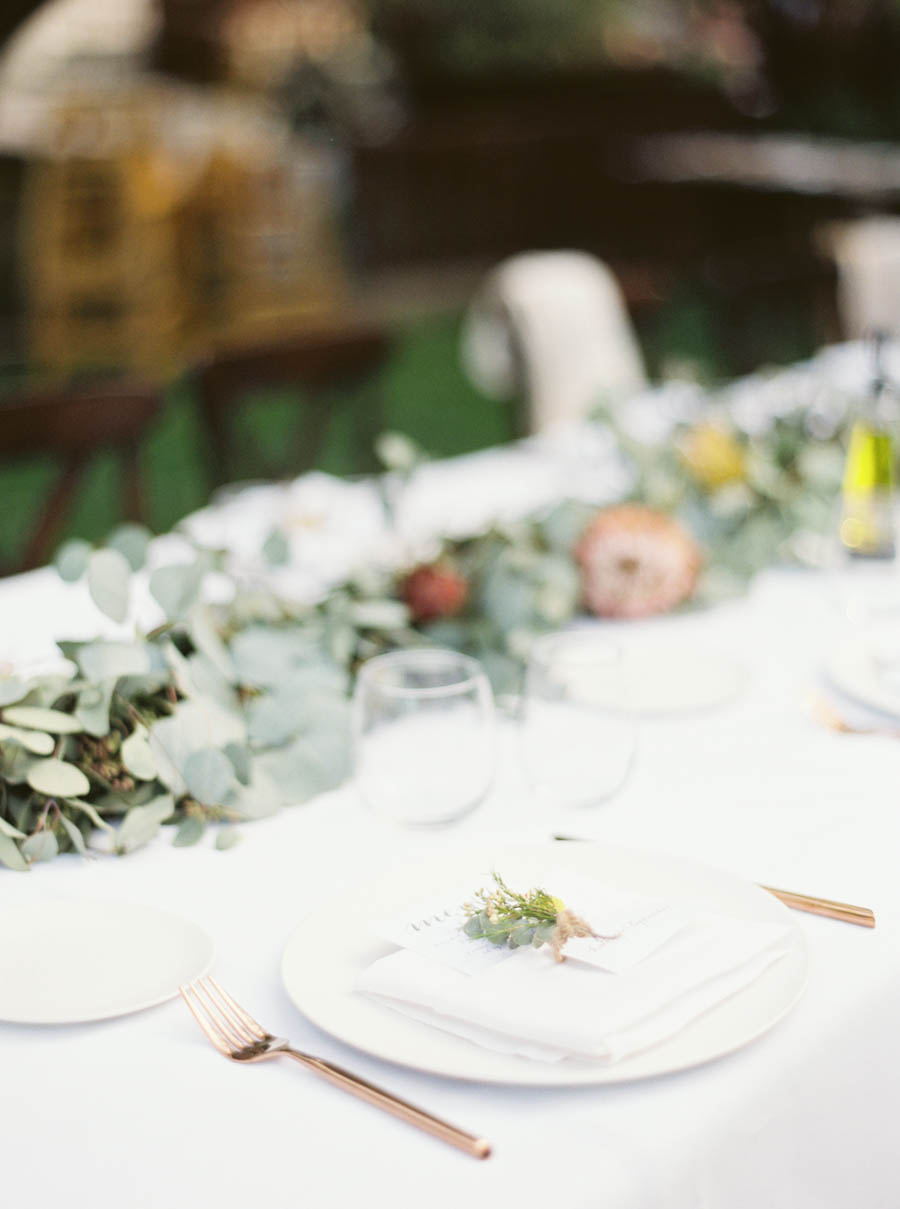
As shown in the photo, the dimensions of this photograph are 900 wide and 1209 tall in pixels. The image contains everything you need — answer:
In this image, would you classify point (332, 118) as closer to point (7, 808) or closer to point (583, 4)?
point (583, 4)

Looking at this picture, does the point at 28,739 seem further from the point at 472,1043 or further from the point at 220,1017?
the point at 472,1043

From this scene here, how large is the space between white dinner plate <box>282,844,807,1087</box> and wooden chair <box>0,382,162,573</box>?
1700 mm

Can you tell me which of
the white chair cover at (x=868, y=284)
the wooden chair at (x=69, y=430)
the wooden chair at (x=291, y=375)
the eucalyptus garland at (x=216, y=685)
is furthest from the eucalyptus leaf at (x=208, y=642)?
the white chair cover at (x=868, y=284)

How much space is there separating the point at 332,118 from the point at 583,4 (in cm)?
246

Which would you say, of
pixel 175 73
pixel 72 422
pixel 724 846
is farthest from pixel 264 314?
pixel 724 846

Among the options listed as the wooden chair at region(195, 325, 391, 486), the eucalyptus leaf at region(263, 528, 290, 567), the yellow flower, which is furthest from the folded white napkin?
the wooden chair at region(195, 325, 391, 486)

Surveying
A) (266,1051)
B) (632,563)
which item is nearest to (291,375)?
(632,563)

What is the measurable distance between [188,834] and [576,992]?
352 mm

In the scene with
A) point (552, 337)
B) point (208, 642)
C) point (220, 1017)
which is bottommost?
point (220, 1017)

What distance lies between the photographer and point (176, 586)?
1005 mm

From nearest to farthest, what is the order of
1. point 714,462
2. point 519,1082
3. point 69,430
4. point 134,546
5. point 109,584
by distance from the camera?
point 519,1082, point 109,584, point 134,546, point 714,462, point 69,430

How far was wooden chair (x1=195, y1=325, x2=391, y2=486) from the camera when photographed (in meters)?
3.05

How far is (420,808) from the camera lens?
2.99ft

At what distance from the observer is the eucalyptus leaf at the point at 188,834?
3.00 ft
